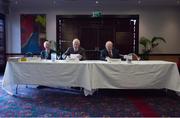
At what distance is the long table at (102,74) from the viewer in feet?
13.5

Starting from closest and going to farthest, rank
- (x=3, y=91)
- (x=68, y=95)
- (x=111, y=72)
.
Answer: (x=111, y=72) < (x=68, y=95) < (x=3, y=91)

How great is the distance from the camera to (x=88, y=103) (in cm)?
384

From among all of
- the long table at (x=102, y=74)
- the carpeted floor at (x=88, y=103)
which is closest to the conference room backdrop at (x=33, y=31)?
the carpeted floor at (x=88, y=103)

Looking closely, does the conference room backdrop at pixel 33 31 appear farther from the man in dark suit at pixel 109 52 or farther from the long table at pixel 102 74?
the long table at pixel 102 74

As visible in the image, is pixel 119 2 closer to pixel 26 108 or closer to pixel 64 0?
pixel 64 0

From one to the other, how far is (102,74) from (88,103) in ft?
2.02

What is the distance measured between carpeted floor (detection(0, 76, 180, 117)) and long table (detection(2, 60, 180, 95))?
0.26m

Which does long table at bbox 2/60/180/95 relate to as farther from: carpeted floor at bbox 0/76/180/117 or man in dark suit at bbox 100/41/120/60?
man in dark suit at bbox 100/41/120/60

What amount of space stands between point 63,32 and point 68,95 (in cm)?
416

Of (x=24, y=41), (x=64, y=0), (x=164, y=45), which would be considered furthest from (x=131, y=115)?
(x=24, y=41)

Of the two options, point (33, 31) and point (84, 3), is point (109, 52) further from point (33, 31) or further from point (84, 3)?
point (33, 31)

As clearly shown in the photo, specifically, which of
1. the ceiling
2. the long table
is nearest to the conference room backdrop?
the ceiling

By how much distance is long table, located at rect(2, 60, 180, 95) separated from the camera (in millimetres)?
4117

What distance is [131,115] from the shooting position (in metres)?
3.18
